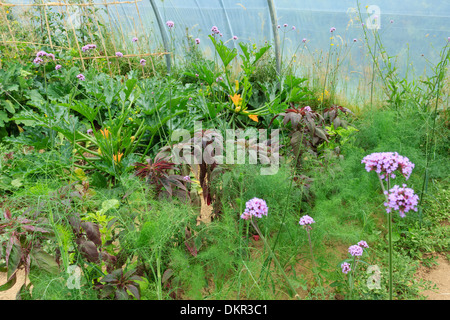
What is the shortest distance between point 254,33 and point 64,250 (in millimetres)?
4682

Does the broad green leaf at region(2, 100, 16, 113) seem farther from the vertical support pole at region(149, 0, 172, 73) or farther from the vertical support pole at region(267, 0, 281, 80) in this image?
the vertical support pole at region(267, 0, 281, 80)

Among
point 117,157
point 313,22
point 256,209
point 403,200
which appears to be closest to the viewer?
point 403,200

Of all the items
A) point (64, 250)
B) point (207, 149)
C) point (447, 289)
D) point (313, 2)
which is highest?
point (313, 2)

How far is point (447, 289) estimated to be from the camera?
179 centimetres

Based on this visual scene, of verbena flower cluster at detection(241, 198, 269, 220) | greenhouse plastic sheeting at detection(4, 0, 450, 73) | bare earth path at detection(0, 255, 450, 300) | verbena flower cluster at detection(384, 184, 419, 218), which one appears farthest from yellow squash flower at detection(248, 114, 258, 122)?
verbena flower cluster at detection(384, 184, 419, 218)

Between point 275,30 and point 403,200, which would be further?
point 275,30

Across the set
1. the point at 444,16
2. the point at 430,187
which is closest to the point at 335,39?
the point at 444,16

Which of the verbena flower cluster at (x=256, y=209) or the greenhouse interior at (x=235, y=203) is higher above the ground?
the verbena flower cluster at (x=256, y=209)

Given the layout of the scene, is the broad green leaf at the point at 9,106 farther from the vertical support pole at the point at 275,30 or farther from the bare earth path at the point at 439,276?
the bare earth path at the point at 439,276

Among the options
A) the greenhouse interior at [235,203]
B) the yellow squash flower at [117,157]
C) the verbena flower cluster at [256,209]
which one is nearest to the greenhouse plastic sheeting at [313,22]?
the greenhouse interior at [235,203]

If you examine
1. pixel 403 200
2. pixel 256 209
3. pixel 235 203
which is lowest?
pixel 235 203

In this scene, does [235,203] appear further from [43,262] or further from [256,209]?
[43,262]

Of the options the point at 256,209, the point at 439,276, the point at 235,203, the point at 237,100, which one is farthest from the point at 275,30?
the point at 256,209
